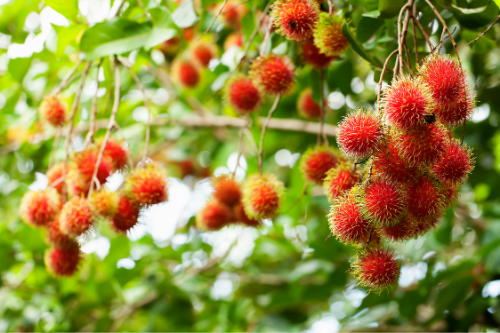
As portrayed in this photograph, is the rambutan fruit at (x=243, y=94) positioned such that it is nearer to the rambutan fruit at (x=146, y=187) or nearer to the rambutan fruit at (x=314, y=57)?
the rambutan fruit at (x=314, y=57)

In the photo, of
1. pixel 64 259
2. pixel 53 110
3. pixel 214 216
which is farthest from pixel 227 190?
pixel 53 110

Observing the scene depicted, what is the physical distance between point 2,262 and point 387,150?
2.15 m

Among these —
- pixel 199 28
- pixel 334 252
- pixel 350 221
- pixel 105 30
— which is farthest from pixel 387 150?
pixel 199 28

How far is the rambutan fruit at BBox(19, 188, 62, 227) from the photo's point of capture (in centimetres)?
136

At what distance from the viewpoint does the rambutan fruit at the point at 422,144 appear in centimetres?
82

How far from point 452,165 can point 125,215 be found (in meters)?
0.93

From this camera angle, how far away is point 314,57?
1.31m

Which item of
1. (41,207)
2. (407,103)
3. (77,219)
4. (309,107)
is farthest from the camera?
(309,107)

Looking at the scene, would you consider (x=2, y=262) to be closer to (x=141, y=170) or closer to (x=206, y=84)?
(x=141, y=170)

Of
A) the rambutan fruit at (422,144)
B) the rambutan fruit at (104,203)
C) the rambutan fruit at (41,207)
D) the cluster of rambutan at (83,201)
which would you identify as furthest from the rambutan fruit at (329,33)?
the rambutan fruit at (41,207)

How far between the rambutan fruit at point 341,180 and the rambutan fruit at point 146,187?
554 mm

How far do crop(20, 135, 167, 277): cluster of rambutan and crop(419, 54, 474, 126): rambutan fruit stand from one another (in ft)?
2.77

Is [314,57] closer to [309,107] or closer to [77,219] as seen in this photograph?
[309,107]

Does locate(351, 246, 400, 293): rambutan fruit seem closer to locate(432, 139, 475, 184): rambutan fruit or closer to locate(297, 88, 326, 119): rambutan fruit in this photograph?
locate(432, 139, 475, 184): rambutan fruit
